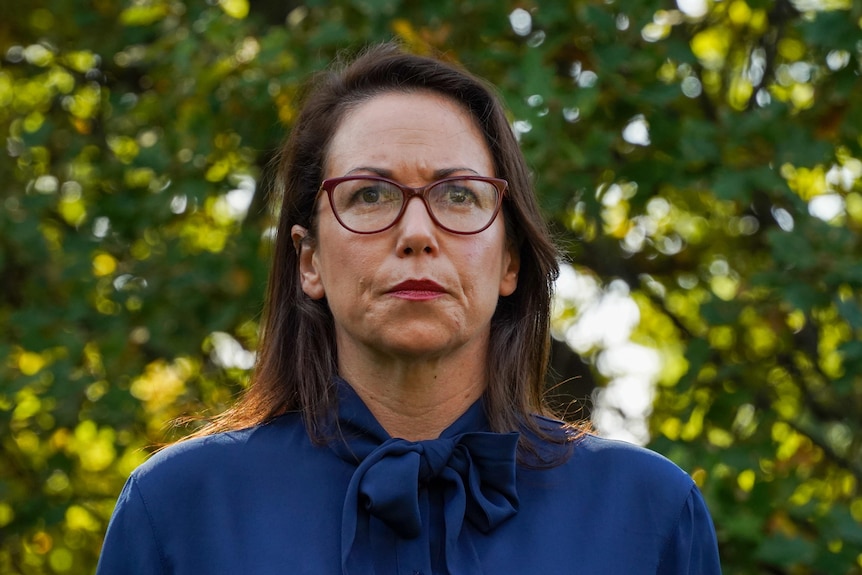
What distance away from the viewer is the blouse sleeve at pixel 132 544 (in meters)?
2.07

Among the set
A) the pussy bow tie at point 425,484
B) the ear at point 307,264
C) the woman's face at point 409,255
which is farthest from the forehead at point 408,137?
the pussy bow tie at point 425,484

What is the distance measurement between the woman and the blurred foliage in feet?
4.75

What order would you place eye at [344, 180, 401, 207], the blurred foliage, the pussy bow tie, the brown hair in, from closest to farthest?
1. the pussy bow tie
2. eye at [344, 180, 401, 207]
3. the brown hair
4. the blurred foliage

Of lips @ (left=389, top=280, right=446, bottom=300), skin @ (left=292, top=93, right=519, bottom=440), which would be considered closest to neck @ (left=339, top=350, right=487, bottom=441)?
skin @ (left=292, top=93, right=519, bottom=440)

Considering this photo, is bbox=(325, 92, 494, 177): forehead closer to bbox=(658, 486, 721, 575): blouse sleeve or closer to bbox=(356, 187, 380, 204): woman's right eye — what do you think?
bbox=(356, 187, 380, 204): woman's right eye

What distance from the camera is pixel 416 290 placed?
2.08m

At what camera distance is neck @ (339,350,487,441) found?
2.17 metres

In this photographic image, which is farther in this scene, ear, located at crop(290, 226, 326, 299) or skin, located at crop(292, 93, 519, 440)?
ear, located at crop(290, 226, 326, 299)

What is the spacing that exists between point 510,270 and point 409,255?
1.07ft

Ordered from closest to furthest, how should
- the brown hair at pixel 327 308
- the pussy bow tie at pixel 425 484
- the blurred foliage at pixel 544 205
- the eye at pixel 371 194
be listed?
the pussy bow tie at pixel 425 484, the eye at pixel 371 194, the brown hair at pixel 327 308, the blurred foliage at pixel 544 205

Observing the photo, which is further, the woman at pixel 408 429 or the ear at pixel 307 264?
the ear at pixel 307 264

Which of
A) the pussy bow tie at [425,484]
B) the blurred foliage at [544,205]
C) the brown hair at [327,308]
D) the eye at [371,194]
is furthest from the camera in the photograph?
the blurred foliage at [544,205]

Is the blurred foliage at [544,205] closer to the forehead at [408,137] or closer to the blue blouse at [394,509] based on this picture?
the forehead at [408,137]

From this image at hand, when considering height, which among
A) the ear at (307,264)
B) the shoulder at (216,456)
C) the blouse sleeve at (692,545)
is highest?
the ear at (307,264)
